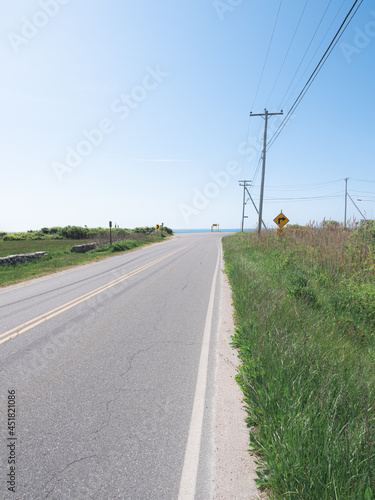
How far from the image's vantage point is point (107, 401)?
11.3 ft

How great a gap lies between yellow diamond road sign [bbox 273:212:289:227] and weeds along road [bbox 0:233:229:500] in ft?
36.7

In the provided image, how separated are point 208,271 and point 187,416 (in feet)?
34.2

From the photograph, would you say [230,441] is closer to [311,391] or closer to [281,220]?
[311,391]

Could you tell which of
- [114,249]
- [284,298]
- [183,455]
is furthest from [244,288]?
[114,249]

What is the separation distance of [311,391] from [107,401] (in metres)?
2.38

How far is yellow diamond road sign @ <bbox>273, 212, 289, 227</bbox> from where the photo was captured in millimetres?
16828

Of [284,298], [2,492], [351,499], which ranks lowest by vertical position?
[2,492]

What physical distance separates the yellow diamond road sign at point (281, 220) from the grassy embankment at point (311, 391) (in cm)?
984

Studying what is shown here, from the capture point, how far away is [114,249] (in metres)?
25.5

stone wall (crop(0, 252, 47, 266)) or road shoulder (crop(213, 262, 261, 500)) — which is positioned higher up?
stone wall (crop(0, 252, 47, 266))

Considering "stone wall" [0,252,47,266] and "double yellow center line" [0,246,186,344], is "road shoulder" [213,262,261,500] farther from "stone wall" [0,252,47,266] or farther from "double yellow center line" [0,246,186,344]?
"stone wall" [0,252,47,266]

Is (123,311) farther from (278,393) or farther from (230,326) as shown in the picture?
(278,393)

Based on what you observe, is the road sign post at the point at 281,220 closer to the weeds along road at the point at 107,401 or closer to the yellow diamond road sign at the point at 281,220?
the yellow diamond road sign at the point at 281,220

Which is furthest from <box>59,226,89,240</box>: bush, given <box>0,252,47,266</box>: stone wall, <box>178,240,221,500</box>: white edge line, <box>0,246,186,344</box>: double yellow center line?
<box>178,240,221,500</box>: white edge line
